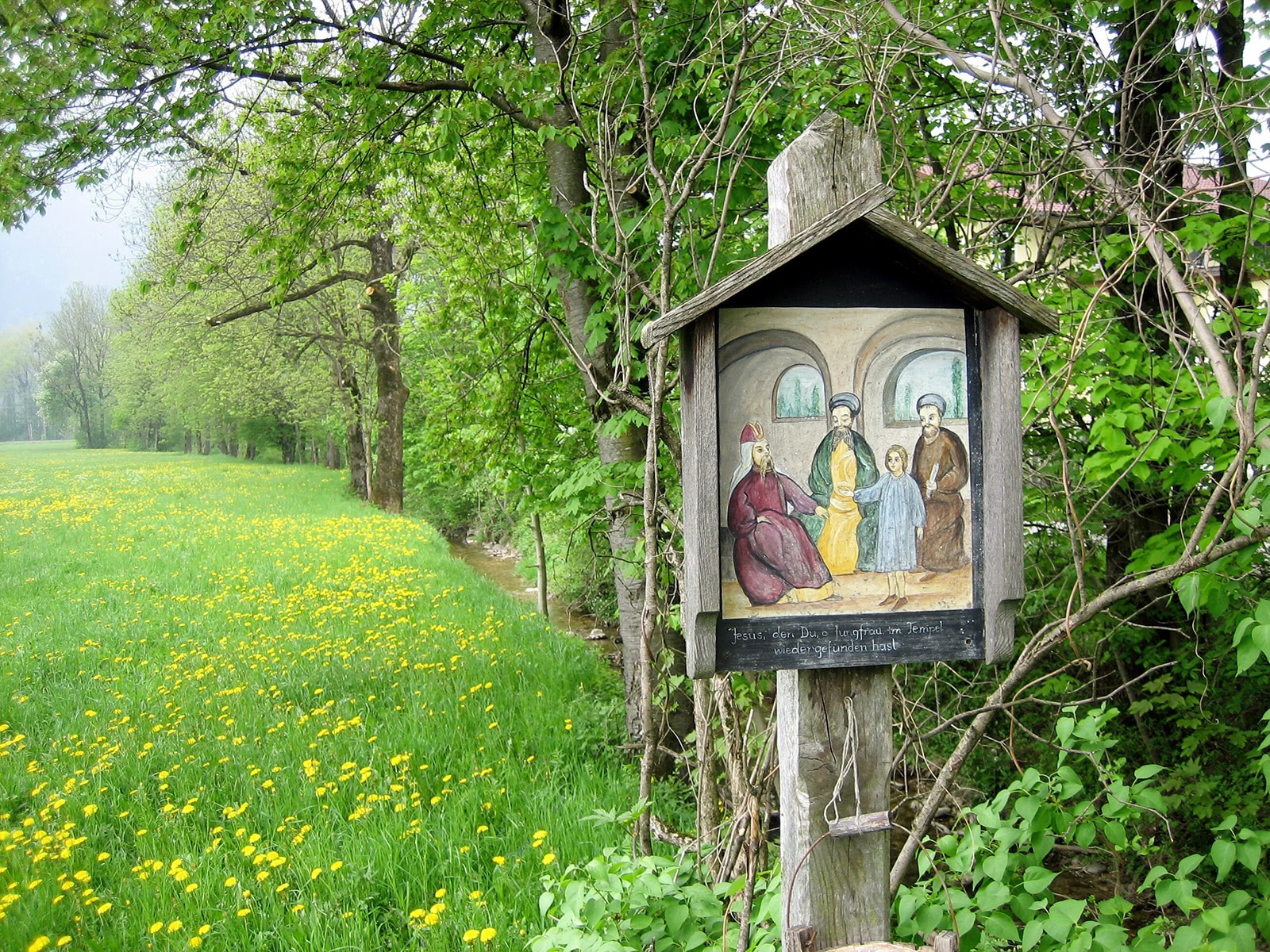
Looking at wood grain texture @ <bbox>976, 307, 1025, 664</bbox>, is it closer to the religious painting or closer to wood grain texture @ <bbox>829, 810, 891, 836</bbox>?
the religious painting

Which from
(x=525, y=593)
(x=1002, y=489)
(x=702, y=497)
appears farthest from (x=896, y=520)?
(x=525, y=593)

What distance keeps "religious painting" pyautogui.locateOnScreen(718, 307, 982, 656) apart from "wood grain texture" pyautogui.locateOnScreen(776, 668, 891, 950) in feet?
0.67

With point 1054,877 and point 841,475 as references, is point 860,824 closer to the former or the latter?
point 1054,877

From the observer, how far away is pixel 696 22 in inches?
168

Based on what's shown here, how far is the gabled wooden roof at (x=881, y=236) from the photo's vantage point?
178cm

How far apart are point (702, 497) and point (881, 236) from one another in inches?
27.3

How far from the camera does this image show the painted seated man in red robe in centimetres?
185

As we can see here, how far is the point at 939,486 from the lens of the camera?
1.91 meters

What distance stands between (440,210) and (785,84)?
10.6ft

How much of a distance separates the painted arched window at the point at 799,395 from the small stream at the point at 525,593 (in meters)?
7.25

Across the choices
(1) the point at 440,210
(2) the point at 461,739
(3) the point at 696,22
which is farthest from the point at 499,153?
(2) the point at 461,739

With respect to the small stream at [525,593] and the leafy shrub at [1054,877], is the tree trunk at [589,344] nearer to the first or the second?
the leafy shrub at [1054,877]

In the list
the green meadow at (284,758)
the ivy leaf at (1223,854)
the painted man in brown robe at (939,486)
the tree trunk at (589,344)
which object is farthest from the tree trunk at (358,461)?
the ivy leaf at (1223,854)

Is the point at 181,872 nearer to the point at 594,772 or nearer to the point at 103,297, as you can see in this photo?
the point at 594,772
